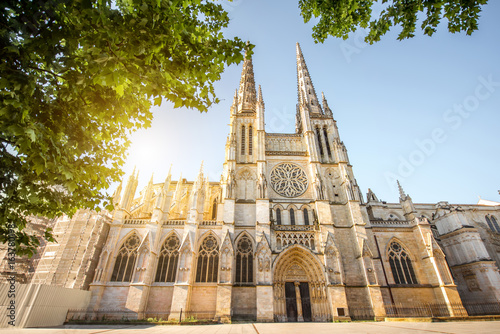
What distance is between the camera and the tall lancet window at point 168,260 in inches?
702

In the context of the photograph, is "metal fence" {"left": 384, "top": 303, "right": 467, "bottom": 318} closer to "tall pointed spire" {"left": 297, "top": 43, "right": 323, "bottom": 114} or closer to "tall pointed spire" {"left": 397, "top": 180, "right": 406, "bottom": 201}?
"tall pointed spire" {"left": 397, "top": 180, "right": 406, "bottom": 201}

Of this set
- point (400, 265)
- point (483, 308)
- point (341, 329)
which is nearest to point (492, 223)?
point (483, 308)

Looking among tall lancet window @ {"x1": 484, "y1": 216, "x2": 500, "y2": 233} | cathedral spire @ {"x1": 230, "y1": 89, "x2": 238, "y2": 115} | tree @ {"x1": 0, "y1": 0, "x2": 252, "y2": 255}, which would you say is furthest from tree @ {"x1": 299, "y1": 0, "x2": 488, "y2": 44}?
tall lancet window @ {"x1": 484, "y1": 216, "x2": 500, "y2": 233}

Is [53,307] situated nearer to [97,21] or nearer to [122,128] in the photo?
[122,128]

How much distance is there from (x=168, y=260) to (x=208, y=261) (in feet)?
10.6

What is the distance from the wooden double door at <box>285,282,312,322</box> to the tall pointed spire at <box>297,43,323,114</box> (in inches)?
749

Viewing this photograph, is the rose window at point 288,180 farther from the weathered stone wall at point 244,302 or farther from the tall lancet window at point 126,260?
the tall lancet window at point 126,260

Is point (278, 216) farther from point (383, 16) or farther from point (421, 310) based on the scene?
point (383, 16)

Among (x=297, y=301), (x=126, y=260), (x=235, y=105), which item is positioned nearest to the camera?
(x=297, y=301)

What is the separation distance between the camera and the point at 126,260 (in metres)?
18.0

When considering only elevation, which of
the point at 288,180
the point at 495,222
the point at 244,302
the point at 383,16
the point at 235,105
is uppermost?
the point at 235,105

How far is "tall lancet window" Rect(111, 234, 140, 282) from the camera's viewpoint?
17438 millimetres

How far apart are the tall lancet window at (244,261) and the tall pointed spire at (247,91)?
51.7 ft

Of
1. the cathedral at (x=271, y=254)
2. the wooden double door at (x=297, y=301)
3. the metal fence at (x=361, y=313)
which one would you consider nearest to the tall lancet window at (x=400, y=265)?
the cathedral at (x=271, y=254)
